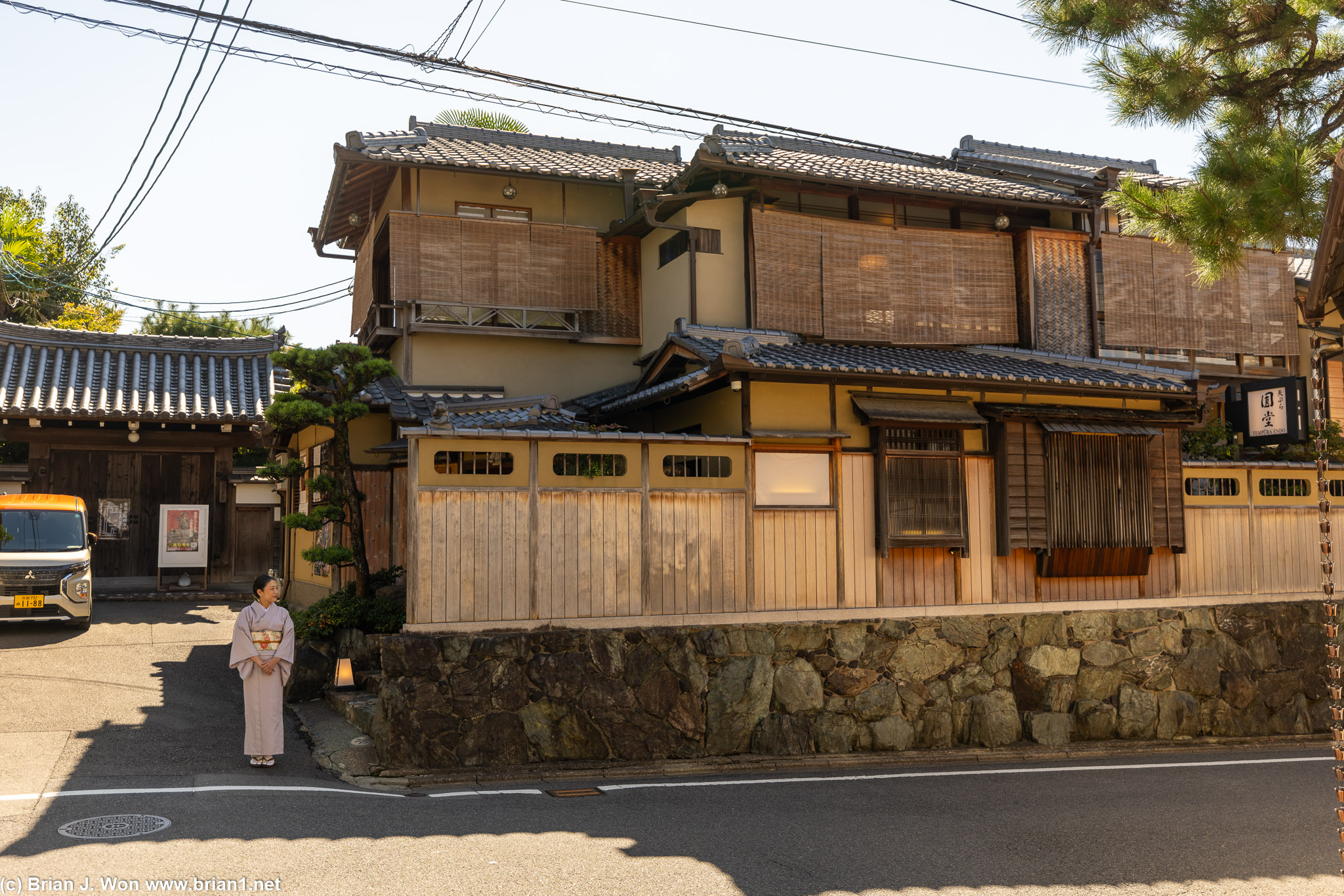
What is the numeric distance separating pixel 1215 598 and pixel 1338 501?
10.1 feet

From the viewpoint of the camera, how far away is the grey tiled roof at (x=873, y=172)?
16.2 m

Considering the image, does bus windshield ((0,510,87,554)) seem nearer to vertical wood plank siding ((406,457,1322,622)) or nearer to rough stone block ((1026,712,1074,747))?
vertical wood plank siding ((406,457,1322,622))

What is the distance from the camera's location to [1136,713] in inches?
584

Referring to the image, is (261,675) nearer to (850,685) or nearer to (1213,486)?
(850,685)

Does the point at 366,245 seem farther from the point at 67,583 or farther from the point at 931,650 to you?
the point at 931,650

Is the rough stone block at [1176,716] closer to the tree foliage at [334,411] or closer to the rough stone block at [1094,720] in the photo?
the rough stone block at [1094,720]

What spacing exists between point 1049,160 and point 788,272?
483 inches

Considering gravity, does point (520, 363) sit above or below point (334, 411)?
above

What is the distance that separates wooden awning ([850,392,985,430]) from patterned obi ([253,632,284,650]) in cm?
813

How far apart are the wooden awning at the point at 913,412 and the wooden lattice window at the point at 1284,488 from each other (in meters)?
5.67

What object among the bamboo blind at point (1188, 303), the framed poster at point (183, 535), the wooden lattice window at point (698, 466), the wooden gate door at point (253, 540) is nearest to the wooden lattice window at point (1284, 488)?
the bamboo blind at point (1188, 303)

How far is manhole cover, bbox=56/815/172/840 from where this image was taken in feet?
25.5

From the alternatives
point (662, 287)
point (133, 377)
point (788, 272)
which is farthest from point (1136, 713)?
point (133, 377)

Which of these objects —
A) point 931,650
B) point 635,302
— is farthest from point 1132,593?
point 635,302
